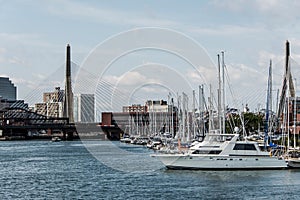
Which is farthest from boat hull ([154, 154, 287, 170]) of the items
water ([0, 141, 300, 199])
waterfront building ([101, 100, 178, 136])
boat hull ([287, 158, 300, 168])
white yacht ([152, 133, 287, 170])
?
waterfront building ([101, 100, 178, 136])

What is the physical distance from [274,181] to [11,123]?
139m

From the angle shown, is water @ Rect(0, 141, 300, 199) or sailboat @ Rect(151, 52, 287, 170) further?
sailboat @ Rect(151, 52, 287, 170)

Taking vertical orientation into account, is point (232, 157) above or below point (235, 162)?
above

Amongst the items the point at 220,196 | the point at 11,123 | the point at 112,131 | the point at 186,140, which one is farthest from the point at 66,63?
the point at 220,196

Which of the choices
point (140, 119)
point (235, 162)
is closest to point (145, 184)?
point (235, 162)

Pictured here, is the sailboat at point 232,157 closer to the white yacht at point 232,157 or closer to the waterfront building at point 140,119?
the white yacht at point 232,157

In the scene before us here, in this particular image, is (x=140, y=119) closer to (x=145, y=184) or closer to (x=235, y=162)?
(x=235, y=162)

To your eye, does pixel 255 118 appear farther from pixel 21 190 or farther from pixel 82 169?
pixel 21 190

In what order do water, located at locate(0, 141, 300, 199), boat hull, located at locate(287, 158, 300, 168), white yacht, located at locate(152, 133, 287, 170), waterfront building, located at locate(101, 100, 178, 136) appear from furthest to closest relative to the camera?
waterfront building, located at locate(101, 100, 178, 136)
boat hull, located at locate(287, 158, 300, 168)
white yacht, located at locate(152, 133, 287, 170)
water, located at locate(0, 141, 300, 199)

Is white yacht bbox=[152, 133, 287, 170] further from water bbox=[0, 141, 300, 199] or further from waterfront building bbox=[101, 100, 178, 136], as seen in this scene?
waterfront building bbox=[101, 100, 178, 136]

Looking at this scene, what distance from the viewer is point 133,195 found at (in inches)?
1369

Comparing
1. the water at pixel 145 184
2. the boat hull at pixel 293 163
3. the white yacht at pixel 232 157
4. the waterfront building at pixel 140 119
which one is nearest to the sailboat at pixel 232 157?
the white yacht at pixel 232 157

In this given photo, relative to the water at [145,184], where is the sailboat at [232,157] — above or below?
above

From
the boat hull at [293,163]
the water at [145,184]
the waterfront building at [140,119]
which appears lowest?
the water at [145,184]
